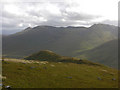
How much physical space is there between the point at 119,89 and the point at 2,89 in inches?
1449

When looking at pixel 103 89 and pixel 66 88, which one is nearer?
pixel 66 88

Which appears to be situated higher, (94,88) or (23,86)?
(23,86)

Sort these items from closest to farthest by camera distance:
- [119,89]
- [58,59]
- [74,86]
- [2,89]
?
1. [2,89]
2. [74,86]
3. [119,89]
4. [58,59]

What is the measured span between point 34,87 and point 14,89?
19.0 ft

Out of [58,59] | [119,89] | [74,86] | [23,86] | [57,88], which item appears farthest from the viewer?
Answer: [58,59]

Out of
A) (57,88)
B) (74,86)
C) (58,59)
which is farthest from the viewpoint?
(58,59)

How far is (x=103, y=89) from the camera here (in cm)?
4303

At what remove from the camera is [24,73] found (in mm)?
Answer: 48031

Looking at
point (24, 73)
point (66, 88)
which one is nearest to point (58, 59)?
point (24, 73)

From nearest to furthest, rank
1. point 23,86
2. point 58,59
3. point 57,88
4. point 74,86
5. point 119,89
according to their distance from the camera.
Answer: point 23,86 < point 57,88 < point 74,86 < point 119,89 < point 58,59

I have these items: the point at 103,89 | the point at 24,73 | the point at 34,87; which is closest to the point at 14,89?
the point at 34,87

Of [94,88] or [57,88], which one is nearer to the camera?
[57,88]

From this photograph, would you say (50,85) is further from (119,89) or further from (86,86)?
(119,89)

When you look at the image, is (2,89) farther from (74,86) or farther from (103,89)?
(103,89)
